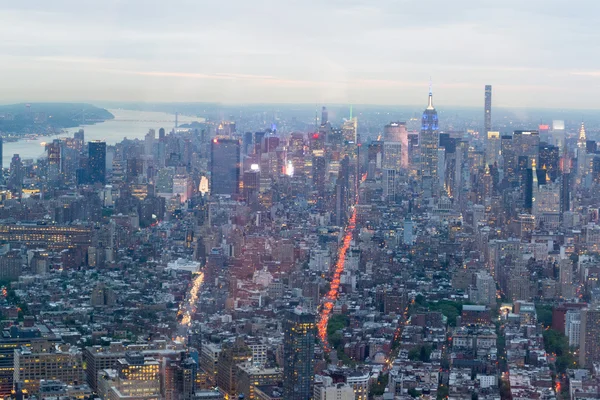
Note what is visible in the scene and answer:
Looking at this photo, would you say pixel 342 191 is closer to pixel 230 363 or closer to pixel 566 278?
pixel 566 278

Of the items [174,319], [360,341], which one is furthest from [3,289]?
[360,341]

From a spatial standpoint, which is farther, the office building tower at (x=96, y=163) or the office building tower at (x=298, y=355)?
the office building tower at (x=96, y=163)

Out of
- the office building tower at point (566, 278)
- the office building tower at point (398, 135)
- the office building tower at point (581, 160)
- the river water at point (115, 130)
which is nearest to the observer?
the office building tower at point (566, 278)

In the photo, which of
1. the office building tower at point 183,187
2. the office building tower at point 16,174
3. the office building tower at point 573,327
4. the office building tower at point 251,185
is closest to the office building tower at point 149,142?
the office building tower at point 183,187

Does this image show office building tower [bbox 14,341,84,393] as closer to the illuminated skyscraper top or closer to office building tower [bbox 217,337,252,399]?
office building tower [bbox 217,337,252,399]

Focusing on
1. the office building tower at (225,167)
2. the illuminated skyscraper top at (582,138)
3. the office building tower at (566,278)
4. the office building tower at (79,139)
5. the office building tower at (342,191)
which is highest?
the illuminated skyscraper top at (582,138)

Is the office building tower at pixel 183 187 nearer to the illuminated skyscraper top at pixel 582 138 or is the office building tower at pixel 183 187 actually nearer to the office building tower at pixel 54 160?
the office building tower at pixel 54 160
